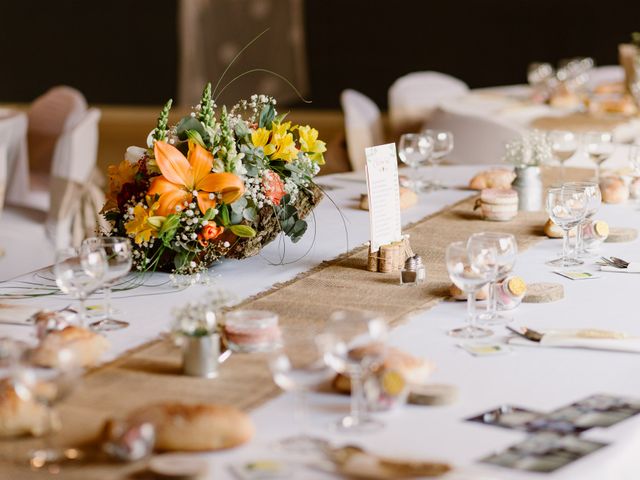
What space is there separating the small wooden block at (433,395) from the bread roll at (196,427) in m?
0.28

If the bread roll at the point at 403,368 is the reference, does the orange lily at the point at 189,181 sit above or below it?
above

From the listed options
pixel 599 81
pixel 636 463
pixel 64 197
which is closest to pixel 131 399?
pixel 636 463

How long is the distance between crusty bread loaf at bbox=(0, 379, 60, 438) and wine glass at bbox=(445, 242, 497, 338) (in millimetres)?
799

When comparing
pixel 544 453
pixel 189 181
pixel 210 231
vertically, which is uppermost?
pixel 189 181

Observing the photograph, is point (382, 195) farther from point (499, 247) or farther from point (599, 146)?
point (599, 146)

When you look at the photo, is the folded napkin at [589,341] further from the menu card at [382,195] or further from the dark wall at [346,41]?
the dark wall at [346,41]

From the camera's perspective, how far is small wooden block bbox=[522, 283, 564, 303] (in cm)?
226

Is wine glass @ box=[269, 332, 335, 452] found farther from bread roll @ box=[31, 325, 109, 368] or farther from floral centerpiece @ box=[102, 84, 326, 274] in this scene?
floral centerpiece @ box=[102, 84, 326, 274]

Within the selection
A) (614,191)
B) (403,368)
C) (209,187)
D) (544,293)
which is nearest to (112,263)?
(209,187)

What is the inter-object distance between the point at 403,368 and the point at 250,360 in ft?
1.05

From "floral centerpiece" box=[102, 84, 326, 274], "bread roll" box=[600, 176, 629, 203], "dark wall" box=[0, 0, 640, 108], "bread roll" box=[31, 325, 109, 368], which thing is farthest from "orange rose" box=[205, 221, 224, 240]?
"dark wall" box=[0, 0, 640, 108]

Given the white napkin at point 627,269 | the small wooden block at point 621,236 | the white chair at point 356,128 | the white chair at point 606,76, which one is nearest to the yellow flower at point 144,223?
the white napkin at point 627,269

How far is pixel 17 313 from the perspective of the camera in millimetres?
2162

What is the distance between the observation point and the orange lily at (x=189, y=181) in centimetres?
230
